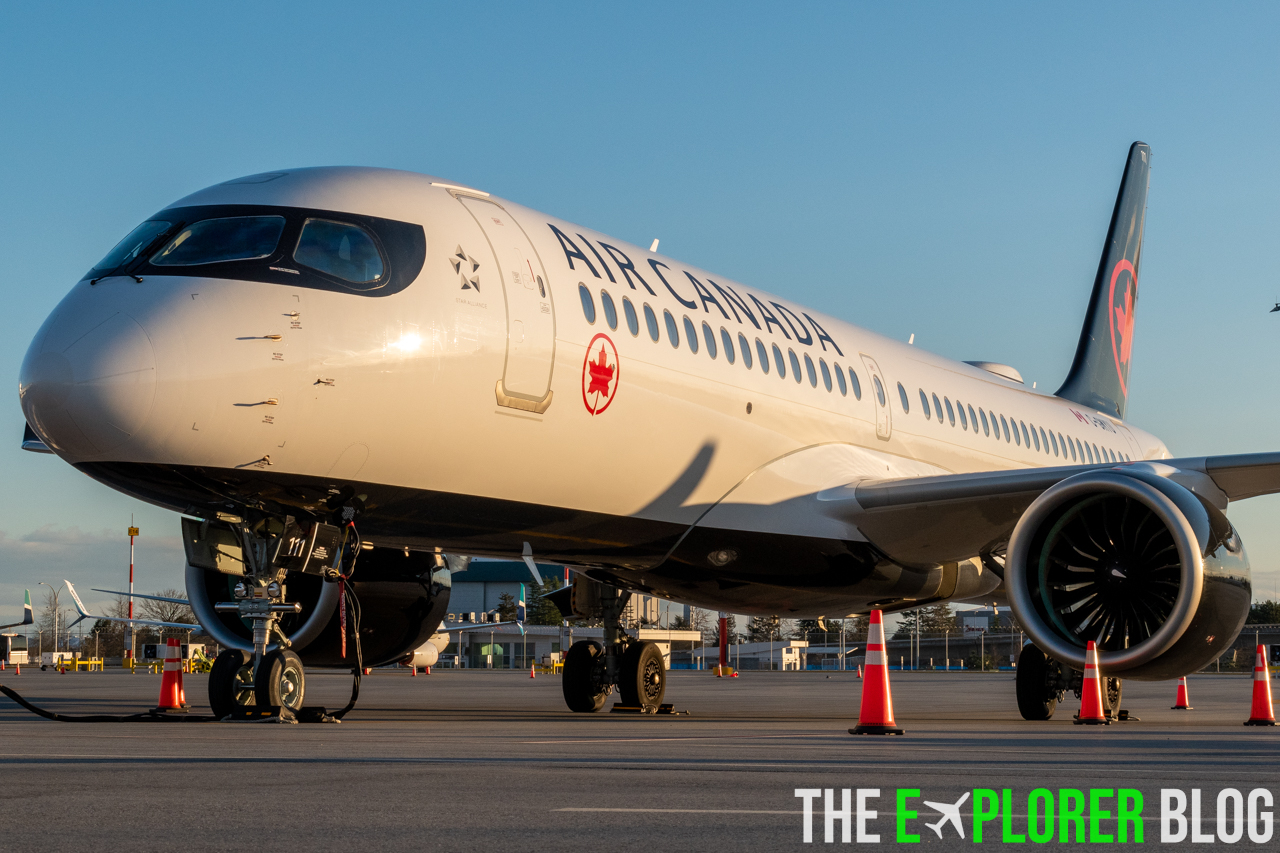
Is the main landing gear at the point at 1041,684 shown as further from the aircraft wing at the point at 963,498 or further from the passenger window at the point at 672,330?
the passenger window at the point at 672,330

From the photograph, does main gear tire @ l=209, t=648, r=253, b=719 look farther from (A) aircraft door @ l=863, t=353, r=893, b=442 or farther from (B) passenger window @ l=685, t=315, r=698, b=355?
(A) aircraft door @ l=863, t=353, r=893, b=442

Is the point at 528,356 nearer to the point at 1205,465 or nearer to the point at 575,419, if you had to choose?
the point at 575,419

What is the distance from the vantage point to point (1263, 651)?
13852mm

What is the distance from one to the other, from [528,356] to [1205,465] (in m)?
6.95

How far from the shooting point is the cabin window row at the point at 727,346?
461 inches

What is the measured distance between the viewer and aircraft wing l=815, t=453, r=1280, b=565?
13.3m

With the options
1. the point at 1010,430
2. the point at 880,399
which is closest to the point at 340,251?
the point at 880,399

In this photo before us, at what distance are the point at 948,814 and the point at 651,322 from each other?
7.53 metres

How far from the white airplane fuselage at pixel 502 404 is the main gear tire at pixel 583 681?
1.39 m

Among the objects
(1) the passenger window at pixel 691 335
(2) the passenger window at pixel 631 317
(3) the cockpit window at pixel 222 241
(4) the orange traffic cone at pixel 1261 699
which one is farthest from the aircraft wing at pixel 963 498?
(3) the cockpit window at pixel 222 241

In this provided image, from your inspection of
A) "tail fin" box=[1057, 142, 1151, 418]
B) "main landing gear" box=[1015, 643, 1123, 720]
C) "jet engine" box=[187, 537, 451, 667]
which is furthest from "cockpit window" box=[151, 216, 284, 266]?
"tail fin" box=[1057, 142, 1151, 418]

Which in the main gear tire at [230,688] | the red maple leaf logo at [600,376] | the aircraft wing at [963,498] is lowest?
the main gear tire at [230,688]

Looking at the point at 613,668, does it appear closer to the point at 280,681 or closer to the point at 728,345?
the point at 728,345

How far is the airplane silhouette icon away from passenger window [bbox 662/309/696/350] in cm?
714
